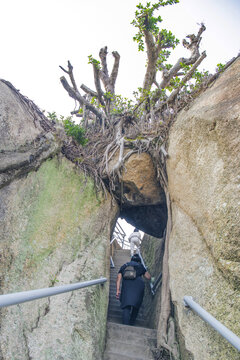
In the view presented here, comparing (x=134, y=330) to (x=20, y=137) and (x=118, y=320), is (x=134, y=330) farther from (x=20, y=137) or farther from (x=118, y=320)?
(x=20, y=137)

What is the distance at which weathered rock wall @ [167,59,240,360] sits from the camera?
2393 mm

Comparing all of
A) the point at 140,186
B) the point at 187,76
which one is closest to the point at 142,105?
the point at 187,76

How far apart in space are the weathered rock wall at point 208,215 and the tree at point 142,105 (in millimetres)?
527

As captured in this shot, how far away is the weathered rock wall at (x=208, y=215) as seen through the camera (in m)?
2.39

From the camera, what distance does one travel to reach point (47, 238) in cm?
363

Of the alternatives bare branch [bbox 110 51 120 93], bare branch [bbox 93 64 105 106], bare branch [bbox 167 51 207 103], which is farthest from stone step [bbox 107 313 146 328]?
bare branch [bbox 110 51 120 93]

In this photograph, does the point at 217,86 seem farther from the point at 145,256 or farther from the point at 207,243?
the point at 145,256

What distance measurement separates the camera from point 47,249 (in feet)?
11.7

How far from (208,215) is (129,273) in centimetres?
209

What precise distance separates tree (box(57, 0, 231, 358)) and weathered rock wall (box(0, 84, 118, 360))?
0.77 meters

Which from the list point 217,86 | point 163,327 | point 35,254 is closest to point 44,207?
point 35,254

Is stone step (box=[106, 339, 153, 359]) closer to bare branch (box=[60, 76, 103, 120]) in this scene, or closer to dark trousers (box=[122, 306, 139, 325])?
dark trousers (box=[122, 306, 139, 325])

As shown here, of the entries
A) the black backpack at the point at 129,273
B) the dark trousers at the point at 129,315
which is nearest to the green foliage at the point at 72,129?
the black backpack at the point at 129,273

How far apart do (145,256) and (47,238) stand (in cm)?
469
